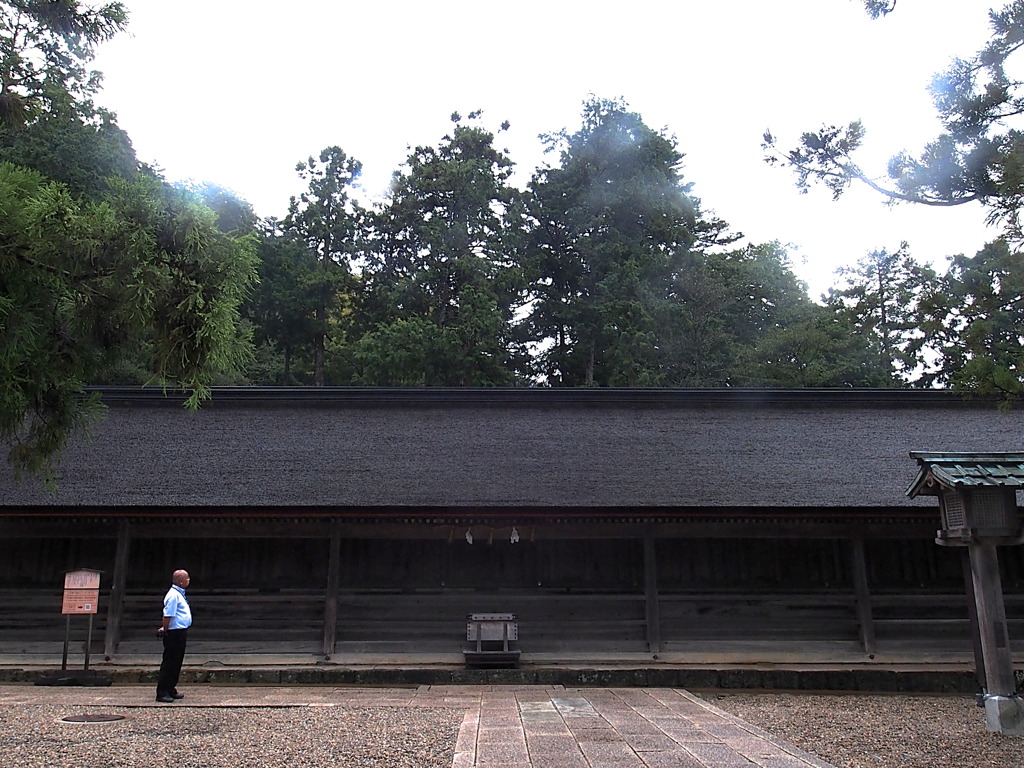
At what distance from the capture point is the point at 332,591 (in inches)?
468

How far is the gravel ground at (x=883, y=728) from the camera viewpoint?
624cm

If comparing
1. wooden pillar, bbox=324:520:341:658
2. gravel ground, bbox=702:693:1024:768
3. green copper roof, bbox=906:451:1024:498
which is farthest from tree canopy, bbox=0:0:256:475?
green copper roof, bbox=906:451:1024:498

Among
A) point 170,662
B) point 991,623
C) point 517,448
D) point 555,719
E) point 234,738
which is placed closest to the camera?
point 234,738

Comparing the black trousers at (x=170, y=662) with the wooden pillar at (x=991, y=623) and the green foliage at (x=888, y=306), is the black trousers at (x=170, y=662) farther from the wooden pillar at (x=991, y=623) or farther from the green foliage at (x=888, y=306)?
the green foliage at (x=888, y=306)

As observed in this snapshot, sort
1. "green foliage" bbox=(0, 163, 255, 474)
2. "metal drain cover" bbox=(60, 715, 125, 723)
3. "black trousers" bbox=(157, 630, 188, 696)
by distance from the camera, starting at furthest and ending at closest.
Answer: "black trousers" bbox=(157, 630, 188, 696)
"metal drain cover" bbox=(60, 715, 125, 723)
"green foliage" bbox=(0, 163, 255, 474)

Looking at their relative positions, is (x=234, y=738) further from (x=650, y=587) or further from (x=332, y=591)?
(x=650, y=587)

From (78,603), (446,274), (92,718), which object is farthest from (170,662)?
(446,274)

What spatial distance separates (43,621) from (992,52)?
49.0ft

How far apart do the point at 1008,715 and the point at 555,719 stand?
4.19 meters

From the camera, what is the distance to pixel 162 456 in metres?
13.2

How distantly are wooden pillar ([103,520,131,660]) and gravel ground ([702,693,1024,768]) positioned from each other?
8.73 metres

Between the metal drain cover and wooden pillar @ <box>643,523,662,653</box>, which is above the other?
wooden pillar @ <box>643,523,662,653</box>

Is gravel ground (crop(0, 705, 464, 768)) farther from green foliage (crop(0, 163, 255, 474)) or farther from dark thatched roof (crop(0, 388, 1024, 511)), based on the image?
dark thatched roof (crop(0, 388, 1024, 511))

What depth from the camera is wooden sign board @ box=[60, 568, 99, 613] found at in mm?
10062
